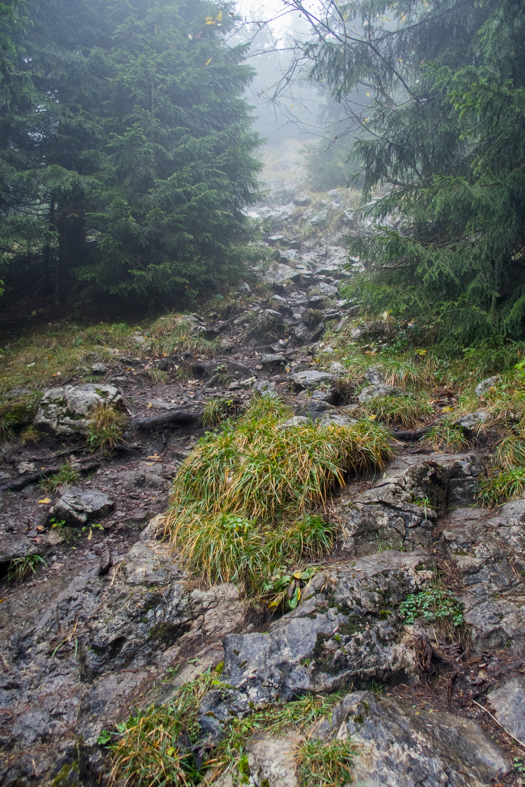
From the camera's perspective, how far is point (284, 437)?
4.04 meters

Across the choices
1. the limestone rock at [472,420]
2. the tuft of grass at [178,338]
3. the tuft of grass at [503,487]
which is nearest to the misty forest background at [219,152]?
the tuft of grass at [178,338]

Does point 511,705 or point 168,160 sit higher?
point 168,160

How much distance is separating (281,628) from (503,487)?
230 centimetres

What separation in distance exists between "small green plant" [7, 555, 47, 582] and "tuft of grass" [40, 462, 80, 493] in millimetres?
1057

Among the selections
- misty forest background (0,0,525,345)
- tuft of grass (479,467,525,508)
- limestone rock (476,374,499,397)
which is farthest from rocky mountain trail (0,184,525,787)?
misty forest background (0,0,525,345)

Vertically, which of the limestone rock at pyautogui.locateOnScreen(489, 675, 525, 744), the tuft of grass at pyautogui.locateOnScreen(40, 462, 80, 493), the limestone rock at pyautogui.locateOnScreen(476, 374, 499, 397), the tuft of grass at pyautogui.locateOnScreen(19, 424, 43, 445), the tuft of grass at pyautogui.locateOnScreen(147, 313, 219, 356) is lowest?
the limestone rock at pyautogui.locateOnScreen(489, 675, 525, 744)

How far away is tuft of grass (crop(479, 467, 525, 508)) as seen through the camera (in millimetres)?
3150

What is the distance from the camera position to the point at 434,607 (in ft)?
8.18

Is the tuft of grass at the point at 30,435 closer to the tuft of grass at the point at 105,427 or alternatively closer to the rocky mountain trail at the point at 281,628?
the rocky mountain trail at the point at 281,628

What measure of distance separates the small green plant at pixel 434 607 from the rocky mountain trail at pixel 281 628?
0.5 inches

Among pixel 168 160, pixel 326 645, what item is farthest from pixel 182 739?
pixel 168 160

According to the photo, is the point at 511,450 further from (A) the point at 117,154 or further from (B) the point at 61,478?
(A) the point at 117,154

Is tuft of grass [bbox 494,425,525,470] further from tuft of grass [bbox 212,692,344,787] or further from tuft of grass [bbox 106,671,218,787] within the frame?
tuft of grass [bbox 106,671,218,787]

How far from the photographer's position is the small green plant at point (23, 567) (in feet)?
11.1
